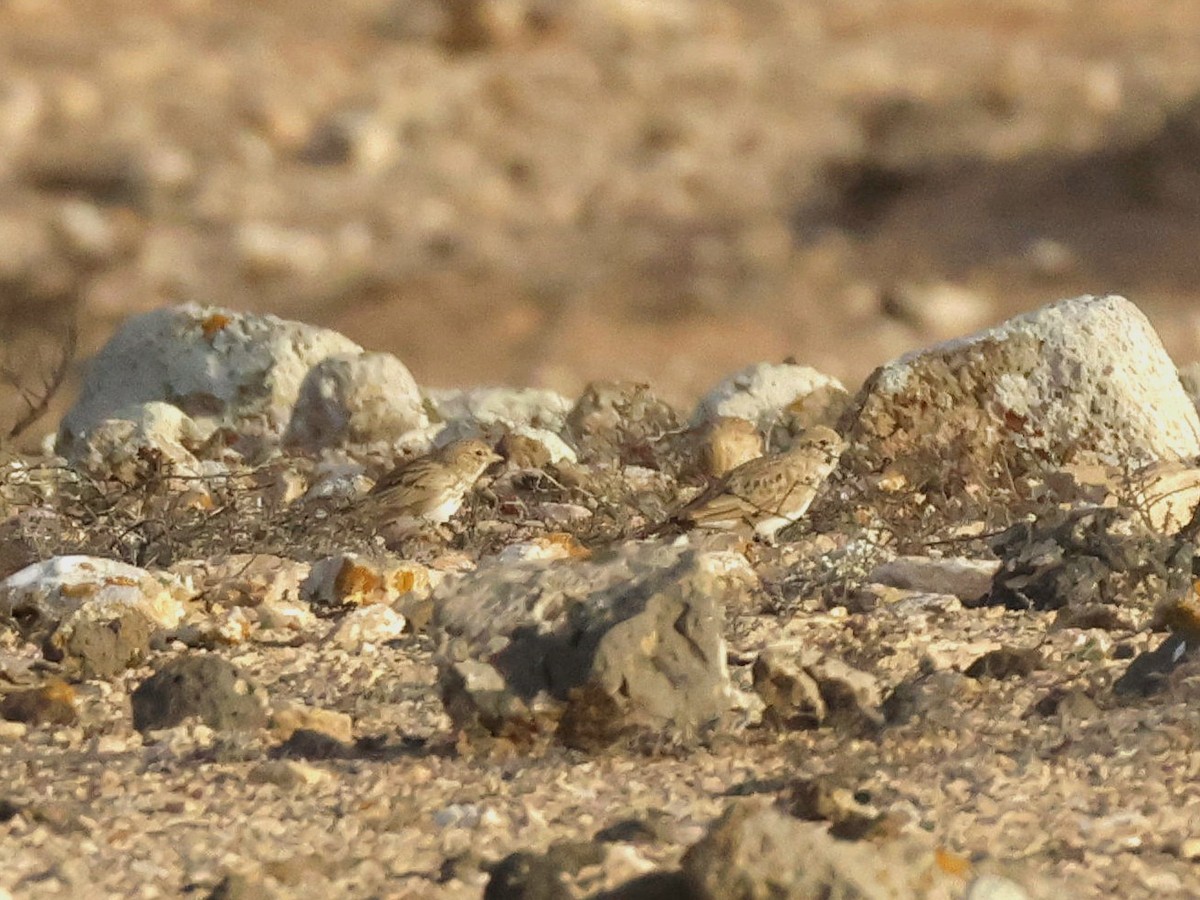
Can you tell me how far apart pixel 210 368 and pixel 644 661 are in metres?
5.41

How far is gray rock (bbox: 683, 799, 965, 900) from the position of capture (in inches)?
68.7

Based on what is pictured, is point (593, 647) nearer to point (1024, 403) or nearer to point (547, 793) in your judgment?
point (547, 793)

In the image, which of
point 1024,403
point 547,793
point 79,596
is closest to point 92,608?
point 79,596

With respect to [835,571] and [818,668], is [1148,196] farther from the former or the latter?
[835,571]

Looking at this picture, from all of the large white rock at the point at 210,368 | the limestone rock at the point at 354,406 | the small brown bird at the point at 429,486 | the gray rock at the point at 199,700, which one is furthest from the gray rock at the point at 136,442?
the gray rock at the point at 199,700

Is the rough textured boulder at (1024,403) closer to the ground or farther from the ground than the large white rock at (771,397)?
closer to the ground

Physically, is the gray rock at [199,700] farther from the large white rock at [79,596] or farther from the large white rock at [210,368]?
the large white rock at [210,368]

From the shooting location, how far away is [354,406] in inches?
297

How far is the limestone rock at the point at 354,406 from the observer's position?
297 inches

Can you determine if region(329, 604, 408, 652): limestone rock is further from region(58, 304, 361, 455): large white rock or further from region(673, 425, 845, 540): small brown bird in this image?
region(58, 304, 361, 455): large white rock

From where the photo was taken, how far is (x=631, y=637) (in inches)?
113

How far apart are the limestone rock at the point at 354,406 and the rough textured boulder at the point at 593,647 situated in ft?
15.1

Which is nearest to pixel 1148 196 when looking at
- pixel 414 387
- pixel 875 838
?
pixel 875 838

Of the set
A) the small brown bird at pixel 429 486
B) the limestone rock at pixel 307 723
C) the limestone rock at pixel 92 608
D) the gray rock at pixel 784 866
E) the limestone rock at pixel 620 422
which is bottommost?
the gray rock at pixel 784 866
